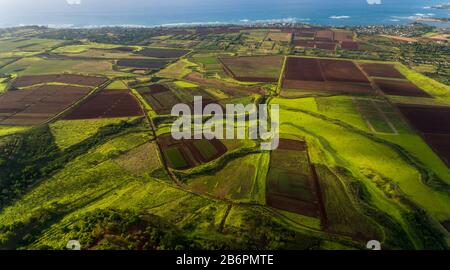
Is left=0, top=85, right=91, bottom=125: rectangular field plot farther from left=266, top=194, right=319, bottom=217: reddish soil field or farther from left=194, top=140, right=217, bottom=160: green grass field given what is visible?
left=266, top=194, right=319, bottom=217: reddish soil field

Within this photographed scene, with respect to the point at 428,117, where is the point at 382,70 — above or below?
above

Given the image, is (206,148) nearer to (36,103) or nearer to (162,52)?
(36,103)

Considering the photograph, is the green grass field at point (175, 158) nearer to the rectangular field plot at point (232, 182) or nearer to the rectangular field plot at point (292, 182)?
the rectangular field plot at point (232, 182)

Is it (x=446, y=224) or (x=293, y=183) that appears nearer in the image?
(x=446, y=224)

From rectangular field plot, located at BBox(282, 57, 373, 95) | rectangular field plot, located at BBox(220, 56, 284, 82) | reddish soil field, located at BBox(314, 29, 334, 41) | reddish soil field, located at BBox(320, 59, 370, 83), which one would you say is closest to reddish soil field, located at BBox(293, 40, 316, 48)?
reddish soil field, located at BBox(314, 29, 334, 41)

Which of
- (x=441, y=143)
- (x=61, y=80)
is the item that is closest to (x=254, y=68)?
(x=61, y=80)

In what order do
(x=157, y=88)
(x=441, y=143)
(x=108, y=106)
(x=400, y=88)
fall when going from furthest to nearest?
(x=400, y=88) < (x=157, y=88) < (x=108, y=106) < (x=441, y=143)

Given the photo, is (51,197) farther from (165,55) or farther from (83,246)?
(165,55)
